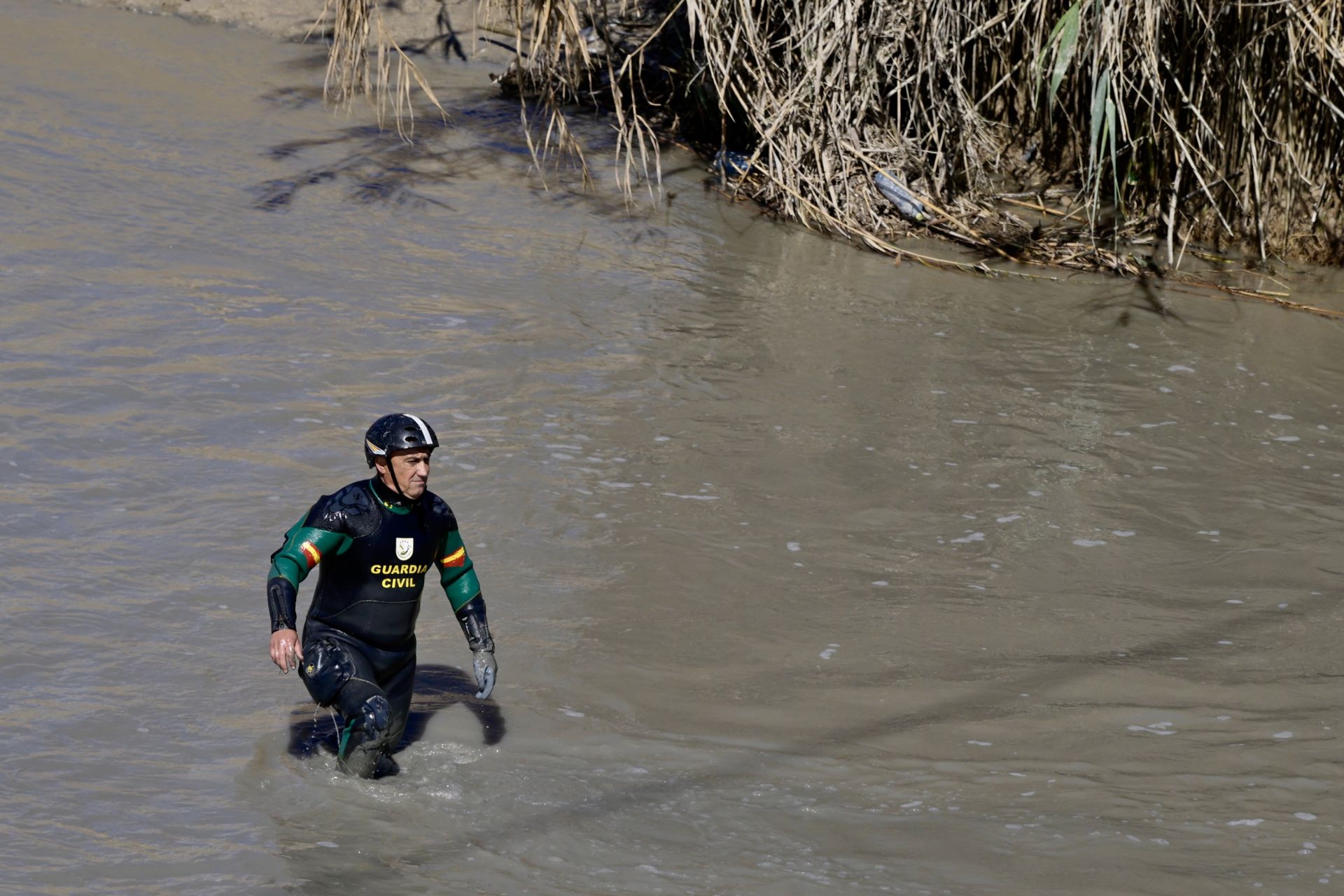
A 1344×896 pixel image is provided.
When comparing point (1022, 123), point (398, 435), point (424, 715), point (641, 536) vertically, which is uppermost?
point (1022, 123)

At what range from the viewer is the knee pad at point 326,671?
4488 mm

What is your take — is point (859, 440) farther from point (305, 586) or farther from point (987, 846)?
point (987, 846)

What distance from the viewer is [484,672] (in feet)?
15.1

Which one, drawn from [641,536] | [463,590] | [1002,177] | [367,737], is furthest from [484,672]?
[1002,177]

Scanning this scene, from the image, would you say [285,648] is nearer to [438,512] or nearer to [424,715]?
[438,512]

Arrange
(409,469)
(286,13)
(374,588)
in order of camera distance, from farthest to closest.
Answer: (286,13) < (374,588) < (409,469)

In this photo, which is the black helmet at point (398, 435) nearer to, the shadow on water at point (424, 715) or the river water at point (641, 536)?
the shadow on water at point (424, 715)

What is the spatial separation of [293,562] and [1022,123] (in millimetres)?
9220

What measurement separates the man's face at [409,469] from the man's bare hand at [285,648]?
1.84 ft

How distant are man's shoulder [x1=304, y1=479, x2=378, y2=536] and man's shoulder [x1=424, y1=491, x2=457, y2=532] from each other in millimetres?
181

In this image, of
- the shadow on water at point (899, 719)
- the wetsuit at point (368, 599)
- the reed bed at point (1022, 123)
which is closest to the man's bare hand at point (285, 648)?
the wetsuit at point (368, 599)

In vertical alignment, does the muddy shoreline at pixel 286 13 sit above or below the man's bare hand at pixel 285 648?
above

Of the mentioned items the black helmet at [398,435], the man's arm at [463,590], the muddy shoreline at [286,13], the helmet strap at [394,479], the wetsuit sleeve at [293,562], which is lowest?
the man's arm at [463,590]

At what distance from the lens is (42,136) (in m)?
10.4
